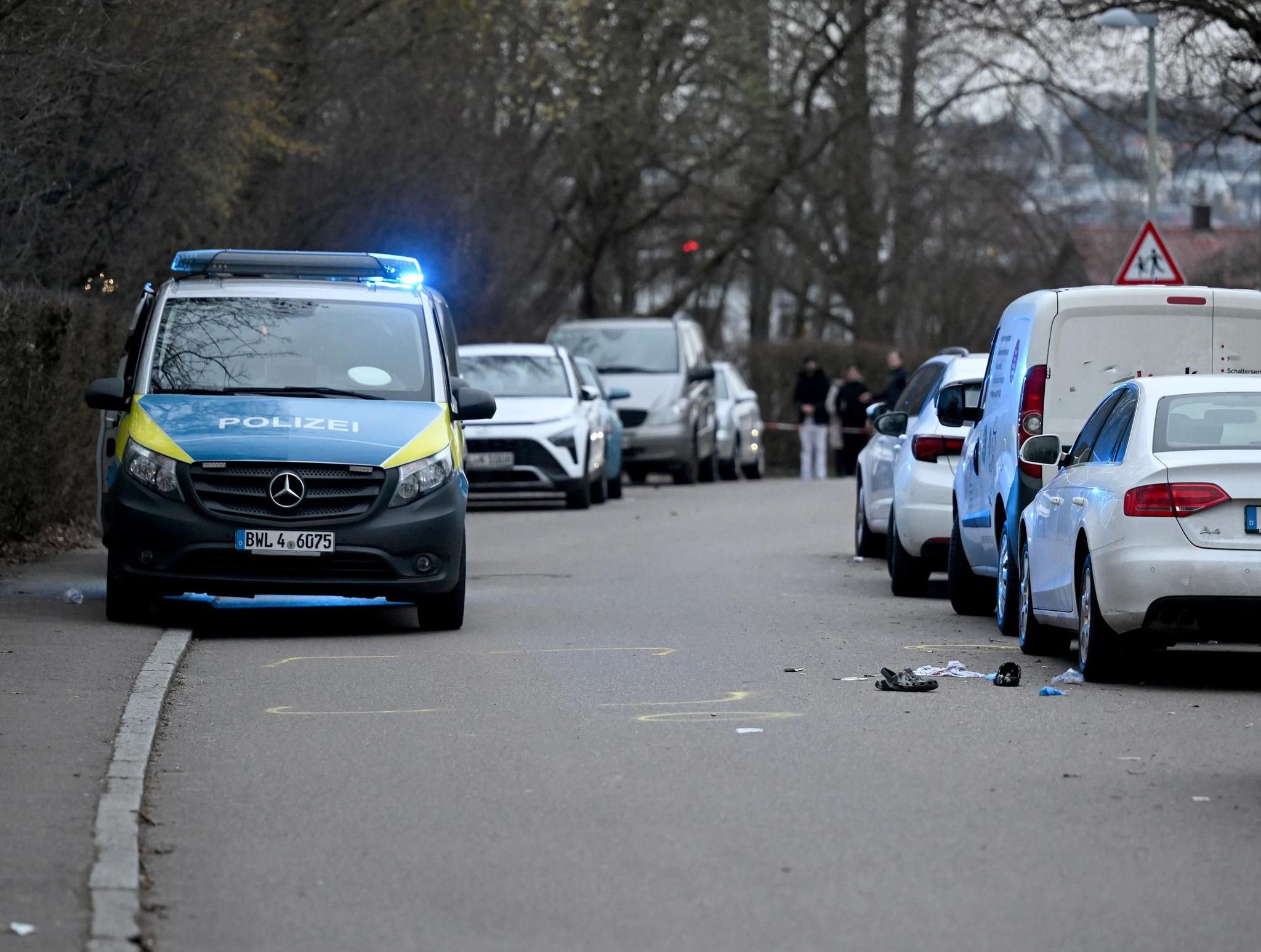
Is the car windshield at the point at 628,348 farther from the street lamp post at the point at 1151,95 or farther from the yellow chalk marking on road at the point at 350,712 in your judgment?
the yellow chalk marking on road at the point at 350,712

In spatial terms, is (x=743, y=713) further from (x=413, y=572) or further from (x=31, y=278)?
(x=31, y=278)

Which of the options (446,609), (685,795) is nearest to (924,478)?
(446,609)

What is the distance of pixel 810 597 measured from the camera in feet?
53.0

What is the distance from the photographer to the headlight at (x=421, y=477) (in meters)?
13.2

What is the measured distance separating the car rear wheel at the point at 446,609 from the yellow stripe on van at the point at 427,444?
519 millimetres

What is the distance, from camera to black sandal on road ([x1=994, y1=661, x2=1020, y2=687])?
1109 cm

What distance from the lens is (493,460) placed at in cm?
2667

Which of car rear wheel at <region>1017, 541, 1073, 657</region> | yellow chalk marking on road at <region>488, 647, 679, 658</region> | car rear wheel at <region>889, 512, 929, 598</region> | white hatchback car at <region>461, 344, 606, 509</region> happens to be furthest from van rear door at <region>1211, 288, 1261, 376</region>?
white hatchback car at <region>461, 344, 606, 509</region>

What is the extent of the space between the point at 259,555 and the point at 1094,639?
14.7 feet

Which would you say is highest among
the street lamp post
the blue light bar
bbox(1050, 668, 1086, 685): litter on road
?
the street lamp post

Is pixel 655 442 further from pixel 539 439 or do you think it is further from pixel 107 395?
pixel 107 395

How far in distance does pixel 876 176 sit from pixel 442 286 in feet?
77.4

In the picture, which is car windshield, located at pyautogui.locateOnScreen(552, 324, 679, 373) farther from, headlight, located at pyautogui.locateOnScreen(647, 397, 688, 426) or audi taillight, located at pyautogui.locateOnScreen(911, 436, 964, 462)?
audi taillight, located at pyautogui.locateOnScreen(911, 436, 964, 462)

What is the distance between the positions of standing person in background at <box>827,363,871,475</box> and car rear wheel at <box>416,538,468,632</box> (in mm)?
25523
